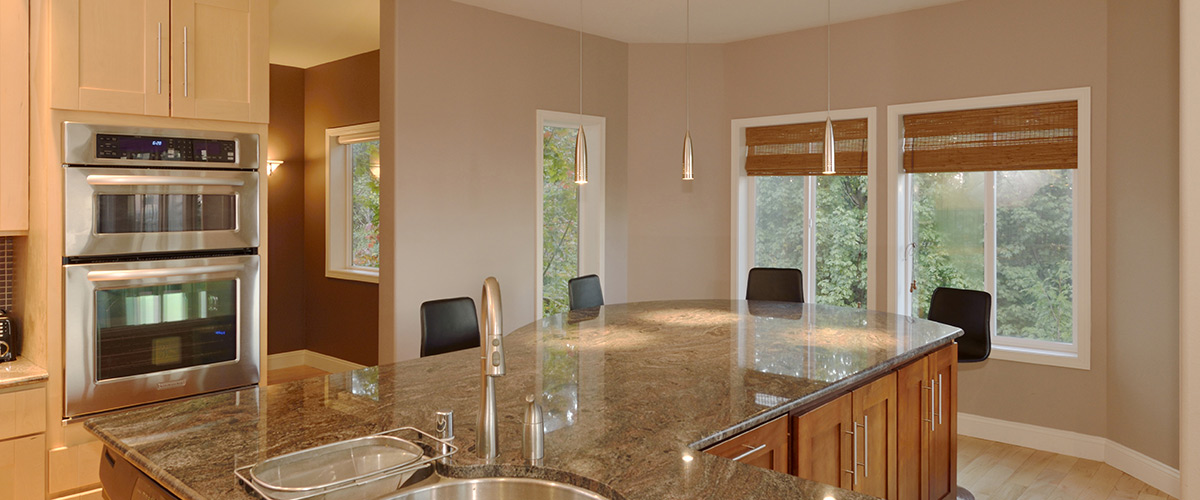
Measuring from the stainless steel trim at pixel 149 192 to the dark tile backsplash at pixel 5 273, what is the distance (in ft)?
1.74

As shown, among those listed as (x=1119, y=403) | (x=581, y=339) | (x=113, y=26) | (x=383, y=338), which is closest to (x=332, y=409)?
(x=581, y=339)

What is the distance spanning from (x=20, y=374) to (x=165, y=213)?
759 mm

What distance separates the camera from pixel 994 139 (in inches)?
179

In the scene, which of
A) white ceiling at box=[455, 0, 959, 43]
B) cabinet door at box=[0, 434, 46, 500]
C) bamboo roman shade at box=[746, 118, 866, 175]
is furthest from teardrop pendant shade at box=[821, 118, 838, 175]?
cabinet door at box=[0, 434, 46, 500]

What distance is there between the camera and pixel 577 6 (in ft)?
15.7

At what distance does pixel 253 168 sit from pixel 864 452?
2720 mm

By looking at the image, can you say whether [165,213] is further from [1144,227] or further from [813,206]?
[1144,227]

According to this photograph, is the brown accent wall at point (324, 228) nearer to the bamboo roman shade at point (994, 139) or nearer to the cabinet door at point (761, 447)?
the bamboo roman shade at point (994, 139)

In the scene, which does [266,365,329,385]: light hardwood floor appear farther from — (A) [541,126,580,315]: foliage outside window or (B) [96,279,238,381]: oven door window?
(B) [96,279,238,381]: oven door window

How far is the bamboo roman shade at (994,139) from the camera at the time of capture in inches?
170

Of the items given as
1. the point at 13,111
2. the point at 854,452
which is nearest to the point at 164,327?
the point at 13,111

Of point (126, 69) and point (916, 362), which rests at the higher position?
point (126, 69)

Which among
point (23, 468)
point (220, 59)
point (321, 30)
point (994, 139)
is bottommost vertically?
point (23, 468)

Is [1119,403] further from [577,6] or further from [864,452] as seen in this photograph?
[577,6]
